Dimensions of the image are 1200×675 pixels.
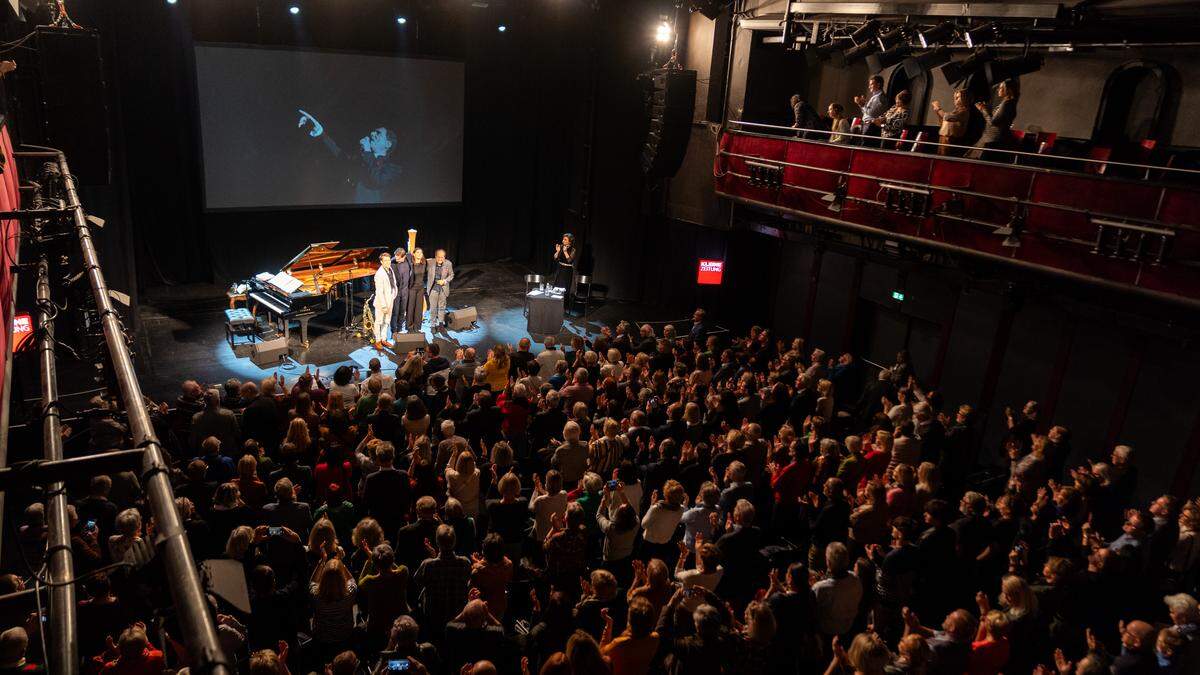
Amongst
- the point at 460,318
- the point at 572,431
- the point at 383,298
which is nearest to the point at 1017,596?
→ the point at 572,431

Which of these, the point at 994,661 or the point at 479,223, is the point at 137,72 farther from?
the point at 994,661

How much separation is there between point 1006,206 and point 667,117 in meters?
7.01

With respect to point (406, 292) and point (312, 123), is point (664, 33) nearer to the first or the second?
point (406, 292)

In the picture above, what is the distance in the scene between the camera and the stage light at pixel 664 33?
47.2ft

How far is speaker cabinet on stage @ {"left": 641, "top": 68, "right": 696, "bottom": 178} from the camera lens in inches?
555

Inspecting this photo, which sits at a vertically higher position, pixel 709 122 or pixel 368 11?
pixel 368 11

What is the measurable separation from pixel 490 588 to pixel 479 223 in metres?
14.5

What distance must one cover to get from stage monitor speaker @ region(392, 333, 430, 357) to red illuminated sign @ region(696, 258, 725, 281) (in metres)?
5.45

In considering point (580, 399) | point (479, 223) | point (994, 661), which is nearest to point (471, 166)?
point (479, 223)

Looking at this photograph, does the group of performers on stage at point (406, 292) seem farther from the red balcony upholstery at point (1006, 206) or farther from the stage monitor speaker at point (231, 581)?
the stage monitor speaker at point (231, 581)

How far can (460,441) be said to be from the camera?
6.67 metres

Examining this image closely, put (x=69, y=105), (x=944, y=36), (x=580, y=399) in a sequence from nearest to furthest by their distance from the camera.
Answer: (x=69, y=105)
(x=580, y=399)
(x=944, y=36)

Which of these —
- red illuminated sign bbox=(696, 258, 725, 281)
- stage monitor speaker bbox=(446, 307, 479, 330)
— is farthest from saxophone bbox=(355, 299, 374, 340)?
red illuminated sign bbox=(696, 258, 725, 281)

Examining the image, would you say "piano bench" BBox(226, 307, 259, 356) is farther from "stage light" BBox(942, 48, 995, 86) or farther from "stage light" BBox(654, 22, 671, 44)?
"stage light" BBox(942, 48, 995, 86)
